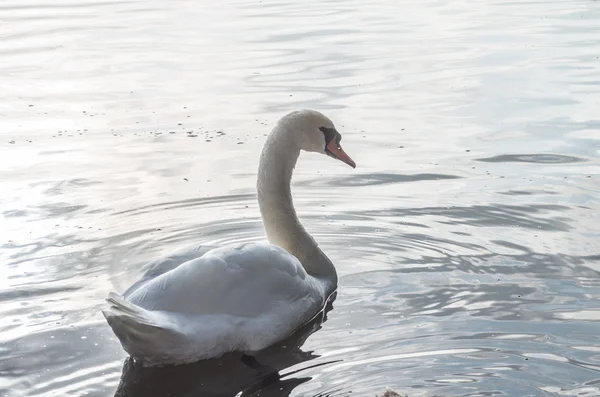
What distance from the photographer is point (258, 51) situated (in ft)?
51.8

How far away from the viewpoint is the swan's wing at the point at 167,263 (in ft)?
19.3

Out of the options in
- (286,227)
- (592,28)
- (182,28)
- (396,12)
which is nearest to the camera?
(286,227)

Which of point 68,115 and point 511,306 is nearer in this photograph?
point 511,306

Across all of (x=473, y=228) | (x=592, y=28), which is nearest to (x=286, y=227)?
(x=473, y=228)

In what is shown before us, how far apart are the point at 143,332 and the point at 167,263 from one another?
0.98 meters

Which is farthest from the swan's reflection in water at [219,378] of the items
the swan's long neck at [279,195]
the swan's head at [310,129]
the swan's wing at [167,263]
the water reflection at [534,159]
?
the water reflection at [534,159]

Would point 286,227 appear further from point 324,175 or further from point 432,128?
point 432,128

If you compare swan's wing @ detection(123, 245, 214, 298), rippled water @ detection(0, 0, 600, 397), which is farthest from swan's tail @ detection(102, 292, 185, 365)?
swan's wing @ detection(123, 245, 214, 298)

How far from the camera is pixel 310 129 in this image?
6867 millimetres

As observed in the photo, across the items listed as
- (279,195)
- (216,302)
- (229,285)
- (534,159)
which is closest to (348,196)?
(279,195)

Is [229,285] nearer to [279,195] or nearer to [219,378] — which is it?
[219,378]

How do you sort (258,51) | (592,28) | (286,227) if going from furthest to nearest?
(592,28) → (258,51) → (286,227)

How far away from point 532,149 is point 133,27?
1149cm

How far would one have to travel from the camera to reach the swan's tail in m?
4.94
